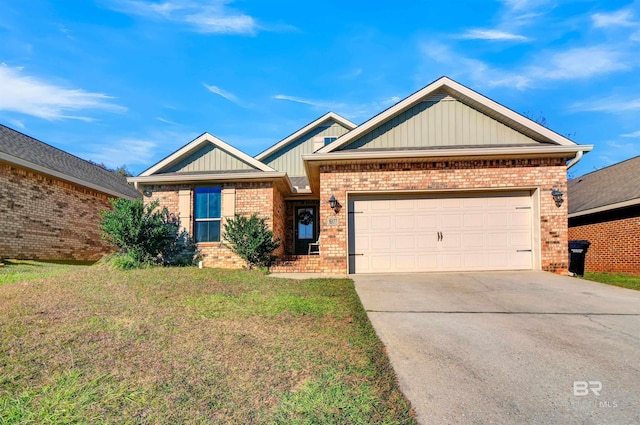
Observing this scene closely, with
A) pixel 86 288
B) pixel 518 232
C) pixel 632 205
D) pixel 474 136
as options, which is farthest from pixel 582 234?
pixel 86 288

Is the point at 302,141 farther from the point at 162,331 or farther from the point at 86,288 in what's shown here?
the point at 162,331

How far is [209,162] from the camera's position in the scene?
11914mm

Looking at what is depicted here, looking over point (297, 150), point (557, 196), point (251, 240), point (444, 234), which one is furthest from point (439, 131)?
point (297, 150)

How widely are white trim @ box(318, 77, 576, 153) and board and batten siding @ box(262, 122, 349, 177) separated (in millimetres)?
7704

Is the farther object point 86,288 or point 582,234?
point 582,234

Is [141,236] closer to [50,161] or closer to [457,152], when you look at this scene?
[50,161]

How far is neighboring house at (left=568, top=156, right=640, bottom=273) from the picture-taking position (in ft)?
36.2

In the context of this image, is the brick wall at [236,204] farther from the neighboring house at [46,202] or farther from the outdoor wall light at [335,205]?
the neighboring house at [46,202]

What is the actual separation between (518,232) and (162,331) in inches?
347

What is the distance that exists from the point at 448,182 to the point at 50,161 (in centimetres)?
1428

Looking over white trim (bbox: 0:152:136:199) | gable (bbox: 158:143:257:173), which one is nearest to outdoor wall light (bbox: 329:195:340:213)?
gable (bbox: 158:143:257:173)

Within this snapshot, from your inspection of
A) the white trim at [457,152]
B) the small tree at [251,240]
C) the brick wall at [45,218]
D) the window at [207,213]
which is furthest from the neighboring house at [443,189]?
the brick wall at [45,218]

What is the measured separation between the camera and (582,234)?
43.7 feet

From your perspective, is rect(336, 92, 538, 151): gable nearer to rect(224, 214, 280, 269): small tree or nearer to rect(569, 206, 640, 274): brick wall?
rect(224, 214, 280, 269): small tree
